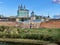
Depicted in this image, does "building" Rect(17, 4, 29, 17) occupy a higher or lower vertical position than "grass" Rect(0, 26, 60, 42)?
higher

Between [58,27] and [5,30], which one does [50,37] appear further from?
[5,30]

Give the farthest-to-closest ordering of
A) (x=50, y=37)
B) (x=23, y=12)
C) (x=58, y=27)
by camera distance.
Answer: (x=23, y=12), (x=58, y=27), (x=50, y=37)

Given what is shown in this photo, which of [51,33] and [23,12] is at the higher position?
[23,12]

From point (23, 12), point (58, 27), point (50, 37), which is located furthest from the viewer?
point (23, 12)

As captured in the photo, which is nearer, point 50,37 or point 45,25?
point 50,37

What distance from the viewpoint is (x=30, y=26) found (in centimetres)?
2273

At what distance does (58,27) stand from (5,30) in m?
5.57

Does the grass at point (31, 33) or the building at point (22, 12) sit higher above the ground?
the building at point (22, 12)

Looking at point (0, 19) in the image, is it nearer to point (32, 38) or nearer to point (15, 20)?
point (15, 20)

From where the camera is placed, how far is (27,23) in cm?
2320

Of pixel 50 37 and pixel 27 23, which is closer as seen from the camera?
pixel 50 37

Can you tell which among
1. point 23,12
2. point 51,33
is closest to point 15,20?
point 23,12

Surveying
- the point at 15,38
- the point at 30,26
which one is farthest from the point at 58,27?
the point at 15,38

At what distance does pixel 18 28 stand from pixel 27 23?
1.18m
